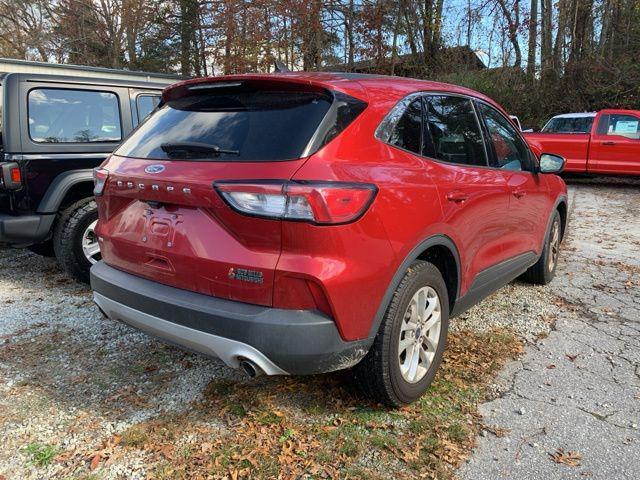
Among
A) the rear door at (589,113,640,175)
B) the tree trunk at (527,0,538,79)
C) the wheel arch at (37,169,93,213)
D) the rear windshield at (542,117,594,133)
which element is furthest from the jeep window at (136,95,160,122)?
the tree trunk at (527,0,538,79)

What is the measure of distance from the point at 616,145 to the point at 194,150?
1167 cm

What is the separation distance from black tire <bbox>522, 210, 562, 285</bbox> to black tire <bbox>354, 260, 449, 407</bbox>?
2434 millimetres

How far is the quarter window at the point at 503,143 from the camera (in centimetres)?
374

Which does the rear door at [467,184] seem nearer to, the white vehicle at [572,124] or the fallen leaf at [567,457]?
the fallen leaf at [567,457]

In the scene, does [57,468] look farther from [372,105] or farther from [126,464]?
[372,105]

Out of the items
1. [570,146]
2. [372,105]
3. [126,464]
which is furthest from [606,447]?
[570,146]

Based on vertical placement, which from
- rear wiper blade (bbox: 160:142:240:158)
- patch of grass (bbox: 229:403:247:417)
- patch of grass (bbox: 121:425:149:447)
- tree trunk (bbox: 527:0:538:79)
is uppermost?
tree trunk (bbox: 527:0:538:79)

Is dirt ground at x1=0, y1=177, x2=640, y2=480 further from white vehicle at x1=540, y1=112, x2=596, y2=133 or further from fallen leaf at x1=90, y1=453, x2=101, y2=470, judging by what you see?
white vehicle at x1=540, y1=112, x2=596, y2=133

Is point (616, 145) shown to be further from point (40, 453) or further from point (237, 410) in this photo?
point (40, 453)

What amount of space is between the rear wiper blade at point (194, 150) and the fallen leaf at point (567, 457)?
6.88 ft

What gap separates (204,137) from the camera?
256cm

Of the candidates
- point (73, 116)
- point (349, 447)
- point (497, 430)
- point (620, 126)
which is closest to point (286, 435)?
point (349, 447)

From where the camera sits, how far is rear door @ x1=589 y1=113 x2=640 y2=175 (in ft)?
37.3

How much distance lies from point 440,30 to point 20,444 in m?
21.5
